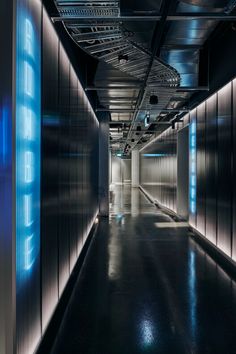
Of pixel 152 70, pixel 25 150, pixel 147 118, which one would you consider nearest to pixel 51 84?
pixel 25 150

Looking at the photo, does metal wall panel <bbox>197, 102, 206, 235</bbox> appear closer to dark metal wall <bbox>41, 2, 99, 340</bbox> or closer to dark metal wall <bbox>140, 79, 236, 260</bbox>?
dark metal wall <bbox>140, 79, 236, 260</bbox>

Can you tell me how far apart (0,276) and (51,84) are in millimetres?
1949

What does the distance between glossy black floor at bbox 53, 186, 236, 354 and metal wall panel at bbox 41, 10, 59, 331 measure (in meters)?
0.53

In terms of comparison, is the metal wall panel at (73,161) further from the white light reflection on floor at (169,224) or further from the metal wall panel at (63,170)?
the white light reflection on floor at (169,224)

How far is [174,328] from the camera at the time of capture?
3.33 metres

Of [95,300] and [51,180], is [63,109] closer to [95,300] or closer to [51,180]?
[51,180]

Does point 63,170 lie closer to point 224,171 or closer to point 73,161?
point 73,161

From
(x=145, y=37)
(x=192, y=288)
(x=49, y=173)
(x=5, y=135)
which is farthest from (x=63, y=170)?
(x=192, y=288)

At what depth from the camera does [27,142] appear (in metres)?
2.26

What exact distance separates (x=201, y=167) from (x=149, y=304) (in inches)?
178

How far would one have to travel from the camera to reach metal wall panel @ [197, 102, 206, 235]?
24.8ft

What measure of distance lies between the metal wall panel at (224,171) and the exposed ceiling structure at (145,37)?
2.84 ft

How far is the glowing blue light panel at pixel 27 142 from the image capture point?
2049mm

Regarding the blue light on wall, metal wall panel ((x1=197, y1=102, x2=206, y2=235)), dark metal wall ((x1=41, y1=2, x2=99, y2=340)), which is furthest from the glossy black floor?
the blue light on wall
